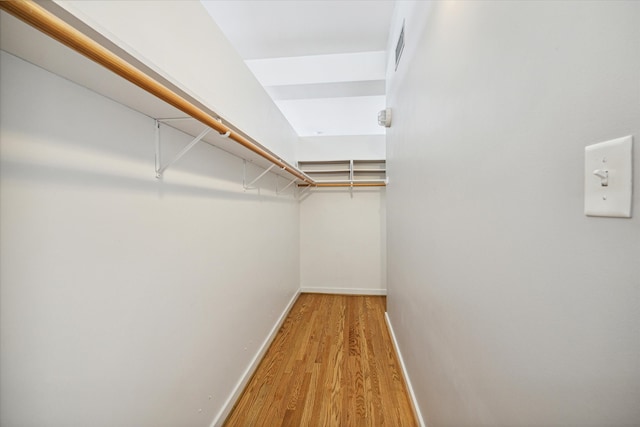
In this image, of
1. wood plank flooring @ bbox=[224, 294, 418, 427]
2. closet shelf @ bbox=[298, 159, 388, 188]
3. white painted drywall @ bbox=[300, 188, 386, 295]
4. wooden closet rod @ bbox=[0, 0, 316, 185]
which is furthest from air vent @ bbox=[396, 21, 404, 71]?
wood plank flooring @ bbox=[224, 294, 418, 427]

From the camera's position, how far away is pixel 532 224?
48 centimetres

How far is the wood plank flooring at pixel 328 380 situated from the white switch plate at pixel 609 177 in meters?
1.56

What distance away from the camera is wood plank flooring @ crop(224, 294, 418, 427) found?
4.58ft

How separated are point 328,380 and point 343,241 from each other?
1.84 meters

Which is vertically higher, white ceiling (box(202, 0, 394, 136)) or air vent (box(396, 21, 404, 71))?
white ceiling (box(202, 0, 394, 136))

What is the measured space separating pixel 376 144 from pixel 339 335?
233 centimetres

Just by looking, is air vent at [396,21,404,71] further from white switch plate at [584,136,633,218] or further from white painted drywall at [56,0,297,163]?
white switch plate at [584,136,633,218]

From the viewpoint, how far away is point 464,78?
0.77 metres

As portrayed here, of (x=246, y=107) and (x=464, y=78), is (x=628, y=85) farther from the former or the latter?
(x=246, y=107)

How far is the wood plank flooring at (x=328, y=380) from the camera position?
1396mm

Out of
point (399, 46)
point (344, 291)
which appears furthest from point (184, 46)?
point (344, 291)

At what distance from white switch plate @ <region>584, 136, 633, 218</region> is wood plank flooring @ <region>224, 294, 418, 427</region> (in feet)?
5.13

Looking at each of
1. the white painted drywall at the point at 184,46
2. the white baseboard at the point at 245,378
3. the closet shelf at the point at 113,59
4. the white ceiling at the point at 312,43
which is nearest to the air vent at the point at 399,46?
the white ceiling at the point at 312,43

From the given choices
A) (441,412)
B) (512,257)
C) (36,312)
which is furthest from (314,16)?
(441,412)
